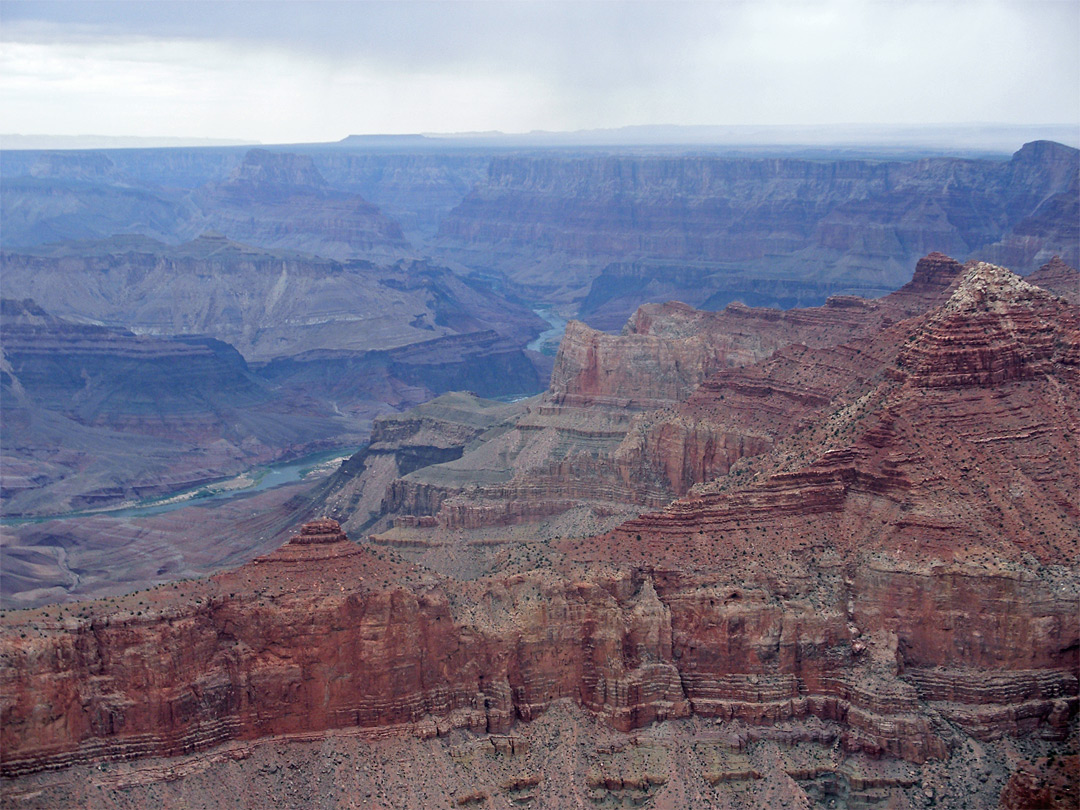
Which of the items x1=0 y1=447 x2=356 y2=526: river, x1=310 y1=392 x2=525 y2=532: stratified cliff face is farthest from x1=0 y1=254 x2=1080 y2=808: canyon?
x1=0 y1=447 x2=356 y2=526: river

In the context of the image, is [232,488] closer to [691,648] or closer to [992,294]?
[691,648]

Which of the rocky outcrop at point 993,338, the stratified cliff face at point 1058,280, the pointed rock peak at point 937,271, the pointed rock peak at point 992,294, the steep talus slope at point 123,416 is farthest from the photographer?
the steep talus slope at point 123,416

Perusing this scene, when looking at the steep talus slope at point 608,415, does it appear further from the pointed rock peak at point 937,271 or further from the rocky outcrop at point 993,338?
the rocky outcrop at point 993,338

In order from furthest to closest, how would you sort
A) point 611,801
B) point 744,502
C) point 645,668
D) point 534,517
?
point 534,517
point 744,502
point 645,668
point 611,801

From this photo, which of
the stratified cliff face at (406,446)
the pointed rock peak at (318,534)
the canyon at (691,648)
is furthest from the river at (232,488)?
the pointed rock peak at (318,534)

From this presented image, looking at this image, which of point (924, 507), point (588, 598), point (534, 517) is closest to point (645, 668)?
point (588, 598)

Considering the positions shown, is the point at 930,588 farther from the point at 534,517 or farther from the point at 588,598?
the point at 534,517

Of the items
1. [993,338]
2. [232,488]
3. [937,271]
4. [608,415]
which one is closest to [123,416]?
[232,488]
